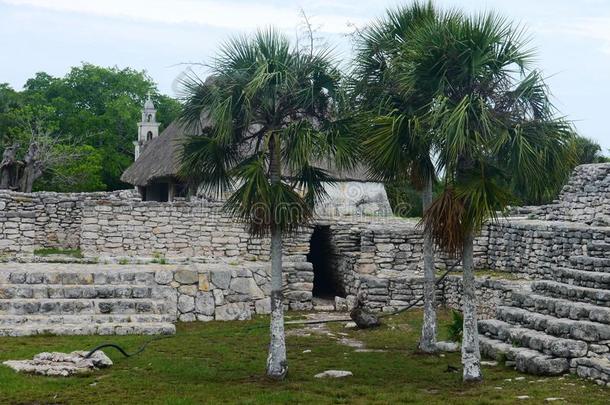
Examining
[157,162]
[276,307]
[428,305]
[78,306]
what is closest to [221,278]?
[78,306]

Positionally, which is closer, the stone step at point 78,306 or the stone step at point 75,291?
the stone step at point 78,306

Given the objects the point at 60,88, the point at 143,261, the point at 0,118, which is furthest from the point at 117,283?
the point at 60,88

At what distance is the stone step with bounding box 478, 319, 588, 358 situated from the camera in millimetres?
10438

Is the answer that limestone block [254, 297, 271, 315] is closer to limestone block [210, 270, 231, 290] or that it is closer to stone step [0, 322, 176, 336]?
limestone block [210, 270, 231, 290]

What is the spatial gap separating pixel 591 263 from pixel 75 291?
8497mm

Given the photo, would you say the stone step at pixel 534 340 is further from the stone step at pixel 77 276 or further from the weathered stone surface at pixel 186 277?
the stone step at pixel 77 276

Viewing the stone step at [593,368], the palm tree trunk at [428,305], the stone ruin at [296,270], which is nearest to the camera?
the stone step at [593,368]

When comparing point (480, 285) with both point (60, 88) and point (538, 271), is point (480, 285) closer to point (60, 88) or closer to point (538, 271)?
point (538, 271)

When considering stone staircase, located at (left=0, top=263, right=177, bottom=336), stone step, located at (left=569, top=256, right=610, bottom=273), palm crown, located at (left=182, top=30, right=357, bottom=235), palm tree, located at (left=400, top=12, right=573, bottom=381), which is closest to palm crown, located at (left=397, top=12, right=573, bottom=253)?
palm tree, located at (left=400, top=12, right=573, bottom=381)

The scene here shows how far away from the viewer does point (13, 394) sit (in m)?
9.40

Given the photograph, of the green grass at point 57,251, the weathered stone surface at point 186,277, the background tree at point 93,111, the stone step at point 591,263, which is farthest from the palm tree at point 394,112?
the background tree at point 93,111

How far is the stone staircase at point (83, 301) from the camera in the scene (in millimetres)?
13594

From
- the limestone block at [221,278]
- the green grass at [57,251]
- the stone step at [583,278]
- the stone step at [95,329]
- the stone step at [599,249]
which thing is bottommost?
the stone step at [95,329]

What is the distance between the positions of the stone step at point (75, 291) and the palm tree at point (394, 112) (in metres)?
5.27
